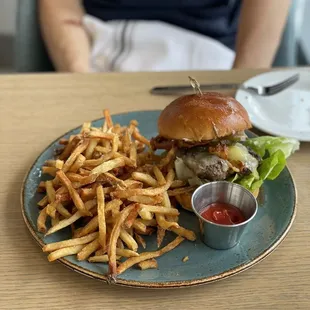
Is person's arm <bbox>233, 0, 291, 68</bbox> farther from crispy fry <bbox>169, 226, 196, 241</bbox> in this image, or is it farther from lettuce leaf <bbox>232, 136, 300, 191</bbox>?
crispy fry <bbox>169, 226, 196, 241</bbox>

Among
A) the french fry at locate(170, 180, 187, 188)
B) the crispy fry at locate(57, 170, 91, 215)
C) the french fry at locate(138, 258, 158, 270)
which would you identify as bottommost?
the french fry at locate(138, 258, 158, 270)

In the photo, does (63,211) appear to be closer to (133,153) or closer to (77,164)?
(77,164)

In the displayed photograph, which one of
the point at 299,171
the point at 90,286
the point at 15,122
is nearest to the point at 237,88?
the point at 299,171

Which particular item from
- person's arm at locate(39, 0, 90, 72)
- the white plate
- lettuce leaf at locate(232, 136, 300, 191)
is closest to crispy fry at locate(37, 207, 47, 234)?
lettuce leaf at locate(232, 136, 300, 191)

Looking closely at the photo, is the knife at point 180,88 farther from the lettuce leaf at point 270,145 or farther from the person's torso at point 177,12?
the person's torso at point 177,12

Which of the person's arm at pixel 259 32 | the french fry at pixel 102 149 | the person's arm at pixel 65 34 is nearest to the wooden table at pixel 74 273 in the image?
the french fry at pixel 102 149
